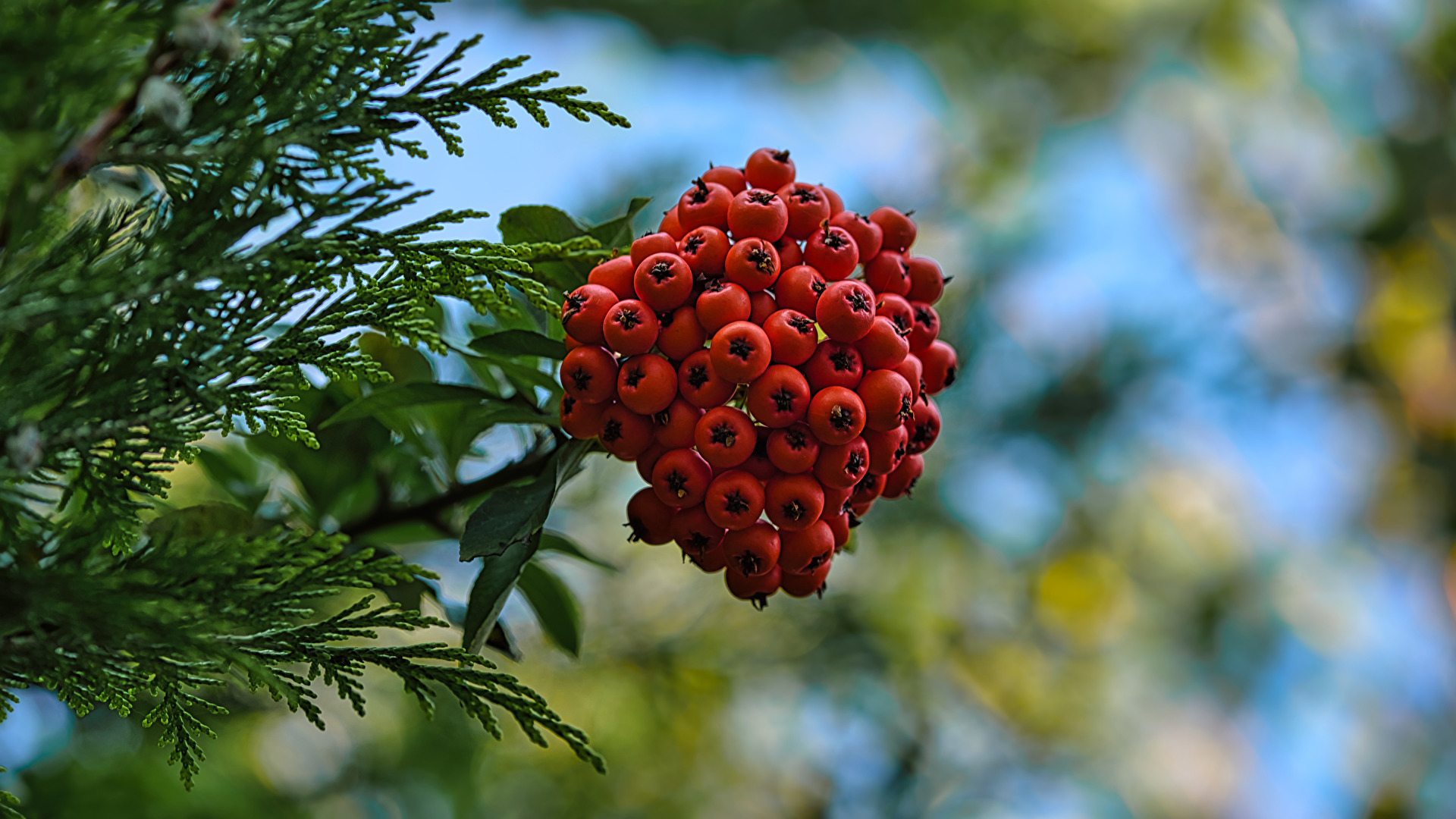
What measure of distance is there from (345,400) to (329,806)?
178 centimetres

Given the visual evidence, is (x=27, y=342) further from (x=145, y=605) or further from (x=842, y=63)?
(x=842, y=63)

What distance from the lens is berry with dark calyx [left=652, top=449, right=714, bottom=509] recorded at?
72 cm

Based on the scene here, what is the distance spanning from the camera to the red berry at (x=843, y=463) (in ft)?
2.35

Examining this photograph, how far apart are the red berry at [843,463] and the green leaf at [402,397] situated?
1.03 ft

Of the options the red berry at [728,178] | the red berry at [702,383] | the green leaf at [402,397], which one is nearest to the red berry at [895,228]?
the red berry at [728,178]

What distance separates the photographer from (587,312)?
71 centimetres

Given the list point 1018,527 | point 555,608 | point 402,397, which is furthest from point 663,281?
point 1018,527

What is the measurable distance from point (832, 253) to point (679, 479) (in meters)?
0.21

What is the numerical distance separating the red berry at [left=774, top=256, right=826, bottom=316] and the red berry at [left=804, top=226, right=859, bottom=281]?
2cm

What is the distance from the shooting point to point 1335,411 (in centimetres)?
507

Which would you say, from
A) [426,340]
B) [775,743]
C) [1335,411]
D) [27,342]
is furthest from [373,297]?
[1335,411]

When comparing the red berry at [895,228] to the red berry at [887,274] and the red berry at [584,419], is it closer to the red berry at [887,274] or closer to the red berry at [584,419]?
the red berry at [887,274]

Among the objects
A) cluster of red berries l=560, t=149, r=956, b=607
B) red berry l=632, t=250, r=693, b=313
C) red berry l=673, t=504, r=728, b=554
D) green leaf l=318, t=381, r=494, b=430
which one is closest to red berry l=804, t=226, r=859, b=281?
cluster of red berries l=560, t=149, r=956, b=607

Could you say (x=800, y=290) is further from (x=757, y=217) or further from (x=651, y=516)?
(x=651, y=516)
